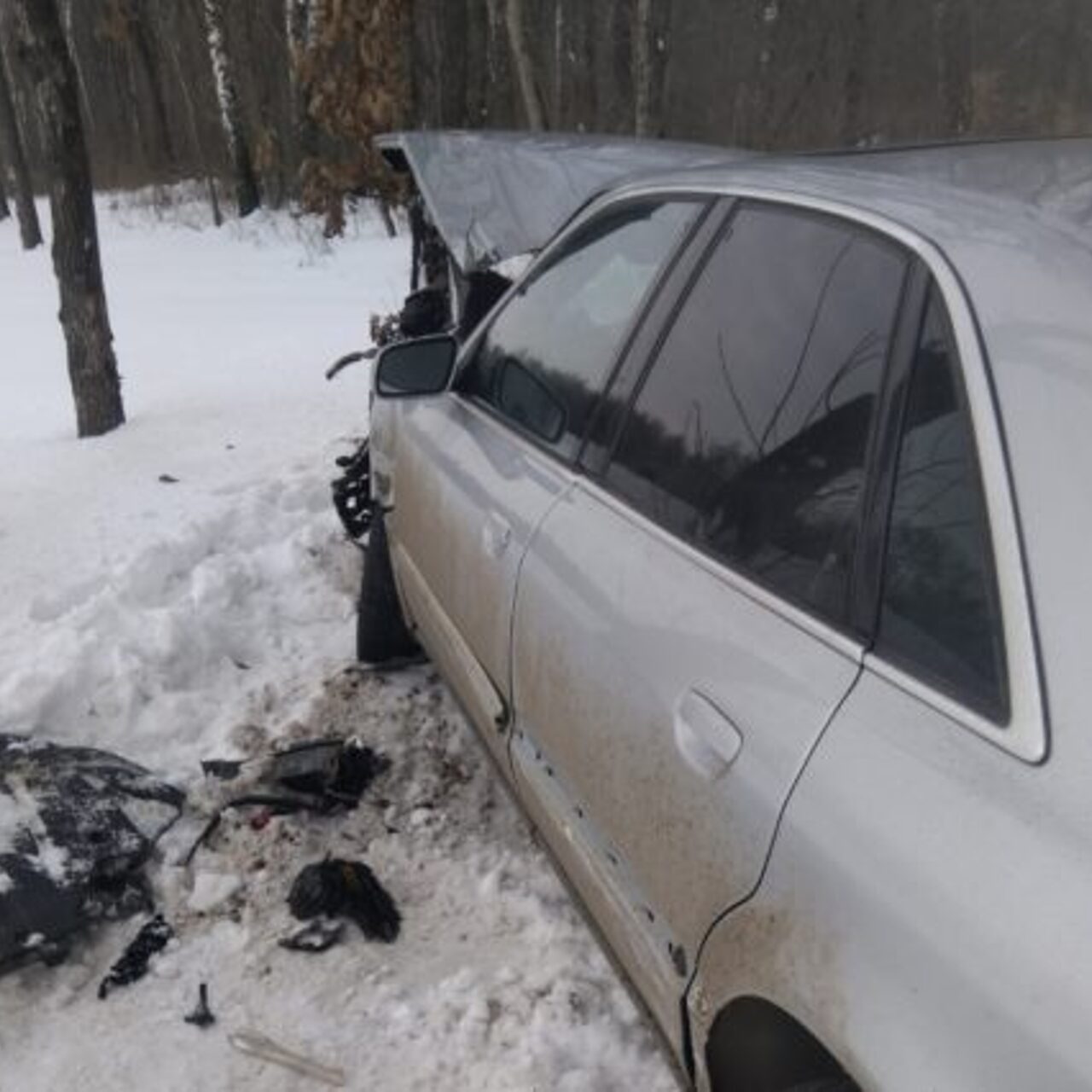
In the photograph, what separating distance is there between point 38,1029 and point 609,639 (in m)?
1.66

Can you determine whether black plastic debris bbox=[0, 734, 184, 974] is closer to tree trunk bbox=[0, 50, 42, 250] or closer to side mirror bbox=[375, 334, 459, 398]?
side mirror bbox=[375, 334, 459, 398]

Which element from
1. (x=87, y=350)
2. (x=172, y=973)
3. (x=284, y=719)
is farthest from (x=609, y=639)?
(x=87, y=350)

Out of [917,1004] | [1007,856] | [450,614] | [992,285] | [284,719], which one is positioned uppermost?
[992,285]

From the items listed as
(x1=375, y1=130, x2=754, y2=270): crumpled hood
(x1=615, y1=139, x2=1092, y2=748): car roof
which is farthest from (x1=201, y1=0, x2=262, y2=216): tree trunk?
(x1=615, y1=139, x2=1092, y2=748): car roof

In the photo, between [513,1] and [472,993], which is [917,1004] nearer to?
[472,993]

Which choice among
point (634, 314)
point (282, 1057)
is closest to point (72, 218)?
point (634, 314)

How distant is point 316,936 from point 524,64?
36.9 ft

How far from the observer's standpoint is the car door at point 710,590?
1.66m

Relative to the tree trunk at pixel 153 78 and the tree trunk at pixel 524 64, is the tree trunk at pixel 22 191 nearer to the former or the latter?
the tree trunk at pixel 153 78

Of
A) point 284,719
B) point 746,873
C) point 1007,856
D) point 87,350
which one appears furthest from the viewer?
point 87,350

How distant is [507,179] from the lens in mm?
5078

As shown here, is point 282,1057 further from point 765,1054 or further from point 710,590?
point 710,590

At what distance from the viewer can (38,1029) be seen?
2.67 metres

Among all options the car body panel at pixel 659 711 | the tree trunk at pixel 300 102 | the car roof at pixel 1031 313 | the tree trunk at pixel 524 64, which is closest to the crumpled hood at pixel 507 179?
the car body panel at pixel 659 711
